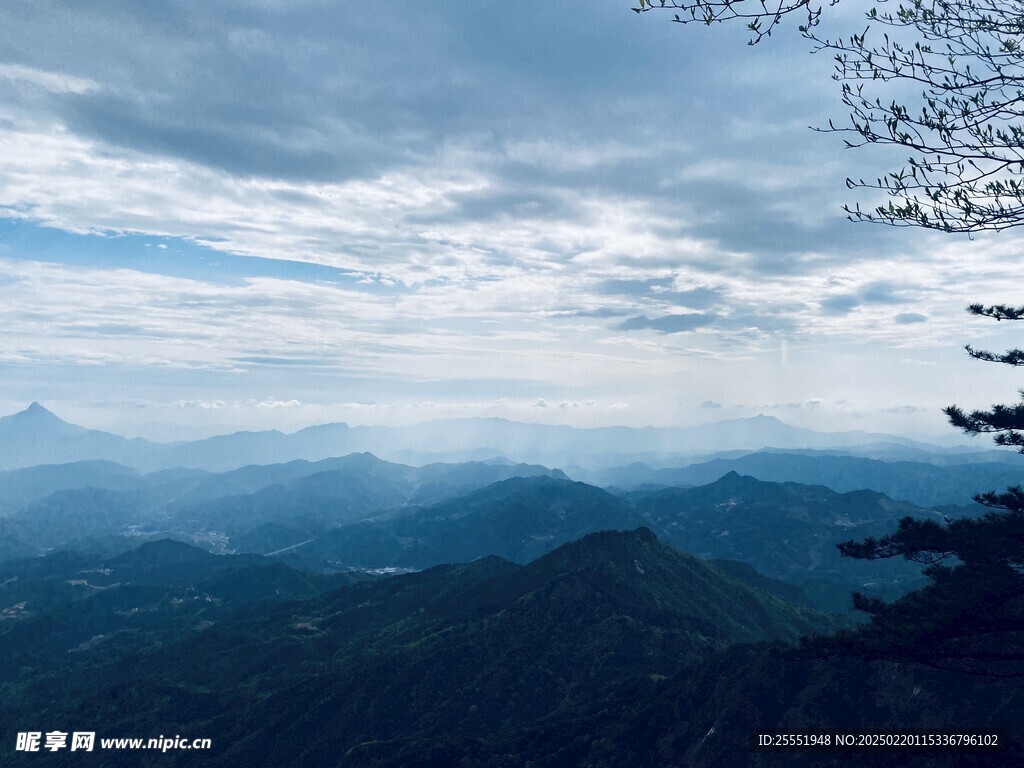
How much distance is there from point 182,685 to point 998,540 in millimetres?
159520

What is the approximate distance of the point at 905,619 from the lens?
1948 cm

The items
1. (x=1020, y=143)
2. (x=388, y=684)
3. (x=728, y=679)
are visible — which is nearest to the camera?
(x=1020, y=143)

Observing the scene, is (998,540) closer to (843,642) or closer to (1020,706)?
(843,642)

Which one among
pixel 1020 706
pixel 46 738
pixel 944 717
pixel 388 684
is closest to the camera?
pixel 1020 706

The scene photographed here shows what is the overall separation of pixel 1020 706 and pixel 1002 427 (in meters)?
44.4

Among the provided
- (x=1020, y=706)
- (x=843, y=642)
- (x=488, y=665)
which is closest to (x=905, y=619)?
(x=843, y=642)

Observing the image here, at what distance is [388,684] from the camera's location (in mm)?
108812

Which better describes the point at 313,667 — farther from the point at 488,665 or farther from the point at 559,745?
the point at 559,745

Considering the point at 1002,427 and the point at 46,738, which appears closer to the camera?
the point at 1002,427

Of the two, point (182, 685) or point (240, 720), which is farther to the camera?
point (182, 685)

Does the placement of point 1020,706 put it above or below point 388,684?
above

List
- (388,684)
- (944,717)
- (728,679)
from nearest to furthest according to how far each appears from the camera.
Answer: (944,717), (728,679), (388,684)

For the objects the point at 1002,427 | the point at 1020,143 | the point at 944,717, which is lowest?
the point at 944,717

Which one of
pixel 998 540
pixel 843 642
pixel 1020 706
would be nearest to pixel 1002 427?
pixel 998 540
